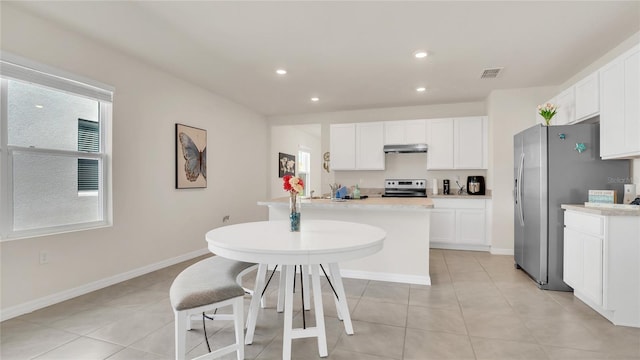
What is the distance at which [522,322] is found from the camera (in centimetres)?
244

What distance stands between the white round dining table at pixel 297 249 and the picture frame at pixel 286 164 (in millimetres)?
4636

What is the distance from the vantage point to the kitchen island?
3.34m

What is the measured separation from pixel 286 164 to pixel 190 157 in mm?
3170

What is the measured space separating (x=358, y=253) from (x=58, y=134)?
2.94 metres

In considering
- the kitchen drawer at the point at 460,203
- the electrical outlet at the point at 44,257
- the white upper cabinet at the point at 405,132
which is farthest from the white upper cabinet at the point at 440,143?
the electrical outlet at the point at 44,257

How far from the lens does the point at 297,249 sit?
167 cm

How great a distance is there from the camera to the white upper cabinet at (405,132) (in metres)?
5.25

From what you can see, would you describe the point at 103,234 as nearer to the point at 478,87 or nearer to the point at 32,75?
the point at 32,75

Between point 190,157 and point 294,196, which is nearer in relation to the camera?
point 294,196

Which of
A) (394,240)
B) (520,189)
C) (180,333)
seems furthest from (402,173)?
(180,333)

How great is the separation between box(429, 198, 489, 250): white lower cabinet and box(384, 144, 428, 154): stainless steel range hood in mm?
881

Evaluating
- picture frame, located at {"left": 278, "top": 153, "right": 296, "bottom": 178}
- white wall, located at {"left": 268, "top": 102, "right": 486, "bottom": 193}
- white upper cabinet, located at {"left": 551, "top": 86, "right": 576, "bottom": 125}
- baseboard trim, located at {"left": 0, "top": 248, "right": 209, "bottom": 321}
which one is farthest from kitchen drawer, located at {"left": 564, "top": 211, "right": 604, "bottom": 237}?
picture frame, located at {"left": 278, "top": 153, "right": 296, "bottom": 178}

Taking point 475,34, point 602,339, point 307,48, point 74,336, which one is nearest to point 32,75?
point 74,336

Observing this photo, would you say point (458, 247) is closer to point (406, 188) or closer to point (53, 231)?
point (406, 188)
